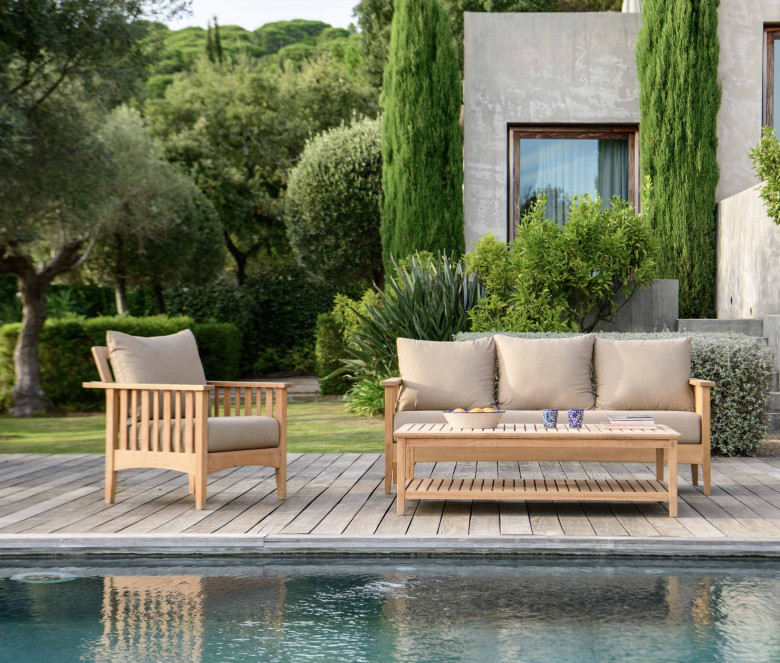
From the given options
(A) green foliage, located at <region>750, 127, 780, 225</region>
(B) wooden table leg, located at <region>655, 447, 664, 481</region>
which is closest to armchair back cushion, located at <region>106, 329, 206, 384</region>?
(B) wooden table leg, located at <region>655, 447, 664, 481</region>

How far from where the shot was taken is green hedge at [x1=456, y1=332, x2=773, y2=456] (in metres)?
6.79

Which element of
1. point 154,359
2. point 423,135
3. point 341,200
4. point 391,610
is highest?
point 423,135

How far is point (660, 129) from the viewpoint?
403 inches

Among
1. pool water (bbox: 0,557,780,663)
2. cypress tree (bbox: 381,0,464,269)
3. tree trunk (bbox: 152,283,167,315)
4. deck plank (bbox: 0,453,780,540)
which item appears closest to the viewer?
pool water (bbox: 0,557,780,663)

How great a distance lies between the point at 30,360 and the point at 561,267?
7243mm

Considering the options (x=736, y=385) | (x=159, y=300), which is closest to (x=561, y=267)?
(x=736, y=385)

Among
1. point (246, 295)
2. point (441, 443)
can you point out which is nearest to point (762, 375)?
point (441, 443)

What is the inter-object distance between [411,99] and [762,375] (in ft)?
19.6

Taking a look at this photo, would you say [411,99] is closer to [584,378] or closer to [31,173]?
[31,173]

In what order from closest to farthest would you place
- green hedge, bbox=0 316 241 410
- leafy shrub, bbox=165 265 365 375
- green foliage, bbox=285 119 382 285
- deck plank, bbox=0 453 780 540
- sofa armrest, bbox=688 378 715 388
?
deck plank, bbox=0 453 780 540, sofa armrest, bbox=688 378 715 388, green hedge, bbox=0 316 241 410, green foliage, bbox=285 119 382 285, leafy shrub, bbox=165 265 365 375

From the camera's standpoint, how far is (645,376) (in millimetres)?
5676

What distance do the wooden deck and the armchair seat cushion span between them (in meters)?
0.34

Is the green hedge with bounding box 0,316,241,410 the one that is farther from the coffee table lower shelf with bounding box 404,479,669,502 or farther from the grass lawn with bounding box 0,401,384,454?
the coffee table lower shelf with bounding box 404,479,669,502

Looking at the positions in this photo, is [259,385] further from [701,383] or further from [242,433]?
[701,383]
